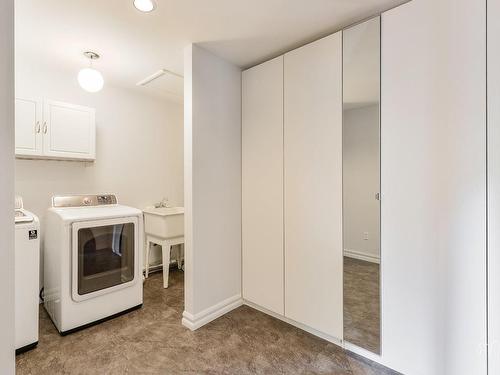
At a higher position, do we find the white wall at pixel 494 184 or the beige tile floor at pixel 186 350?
the white wall at pixel 494 184

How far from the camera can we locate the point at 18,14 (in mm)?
1721

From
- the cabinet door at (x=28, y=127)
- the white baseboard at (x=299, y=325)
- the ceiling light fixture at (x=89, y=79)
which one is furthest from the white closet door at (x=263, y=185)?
the cabinet door at (x=28, y=127)

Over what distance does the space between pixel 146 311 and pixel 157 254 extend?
1.13 metres

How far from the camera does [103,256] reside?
2270 mm

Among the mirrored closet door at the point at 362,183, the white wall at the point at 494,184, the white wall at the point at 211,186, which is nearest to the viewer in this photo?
the white wall at the point at 494,184

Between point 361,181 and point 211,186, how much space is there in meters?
1.21

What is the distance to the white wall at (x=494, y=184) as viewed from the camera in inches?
51.0

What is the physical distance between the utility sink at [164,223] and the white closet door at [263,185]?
0.91 metres

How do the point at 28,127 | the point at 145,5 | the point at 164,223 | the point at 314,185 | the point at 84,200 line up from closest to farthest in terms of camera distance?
the point at 145,5, the point at 314,185, the point at 28,127, the point at 84,200, the point at 164,223

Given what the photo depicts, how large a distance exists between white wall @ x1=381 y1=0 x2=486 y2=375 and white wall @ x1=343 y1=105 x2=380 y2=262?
6 cm

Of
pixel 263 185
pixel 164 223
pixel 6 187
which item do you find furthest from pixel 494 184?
pixel 164 223

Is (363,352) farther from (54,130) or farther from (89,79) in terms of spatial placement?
(54,130)

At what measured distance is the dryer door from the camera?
2.09m

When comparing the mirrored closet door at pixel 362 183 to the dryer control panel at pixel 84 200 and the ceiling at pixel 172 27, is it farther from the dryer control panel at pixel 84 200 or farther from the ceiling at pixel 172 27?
the dryer control panel at pixel 84 200
